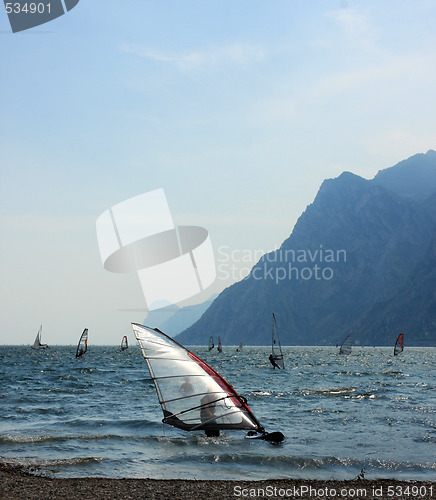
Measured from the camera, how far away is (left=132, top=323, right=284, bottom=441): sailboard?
13969 mm

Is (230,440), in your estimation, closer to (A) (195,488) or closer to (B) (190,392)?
(B) (190,392)

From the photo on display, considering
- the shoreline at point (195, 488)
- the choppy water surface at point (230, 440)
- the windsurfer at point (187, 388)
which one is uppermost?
the windsurfer at point (187, 388)

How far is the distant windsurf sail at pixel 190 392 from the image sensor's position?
13961 millimetres

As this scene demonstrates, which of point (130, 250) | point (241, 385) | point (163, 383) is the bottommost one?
point (241, 385)

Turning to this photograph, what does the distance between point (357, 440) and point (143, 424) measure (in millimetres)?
7843

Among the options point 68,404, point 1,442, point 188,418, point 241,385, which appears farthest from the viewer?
point 241,385

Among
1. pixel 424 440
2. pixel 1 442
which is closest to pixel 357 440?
pixel 424 440

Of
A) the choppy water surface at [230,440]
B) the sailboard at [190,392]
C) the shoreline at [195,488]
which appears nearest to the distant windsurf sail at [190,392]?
the sailboard at [190,392]

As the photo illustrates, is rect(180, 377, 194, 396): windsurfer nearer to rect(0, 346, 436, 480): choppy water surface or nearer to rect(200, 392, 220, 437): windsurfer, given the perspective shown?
rect(200, 392, 220, 437): windsurfer

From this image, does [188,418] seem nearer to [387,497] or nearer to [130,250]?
[387,497]

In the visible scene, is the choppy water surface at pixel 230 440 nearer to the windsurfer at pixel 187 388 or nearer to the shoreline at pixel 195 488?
the shoreline at pixel 195 488

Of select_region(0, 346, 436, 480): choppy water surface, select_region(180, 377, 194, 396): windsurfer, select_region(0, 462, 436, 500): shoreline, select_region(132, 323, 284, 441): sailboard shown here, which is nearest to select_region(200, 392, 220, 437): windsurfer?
select_region(132, 323, 284, 441): sailboard

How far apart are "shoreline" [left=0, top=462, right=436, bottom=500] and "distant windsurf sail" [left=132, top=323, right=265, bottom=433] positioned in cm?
213

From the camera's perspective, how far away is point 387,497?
10.7 m
